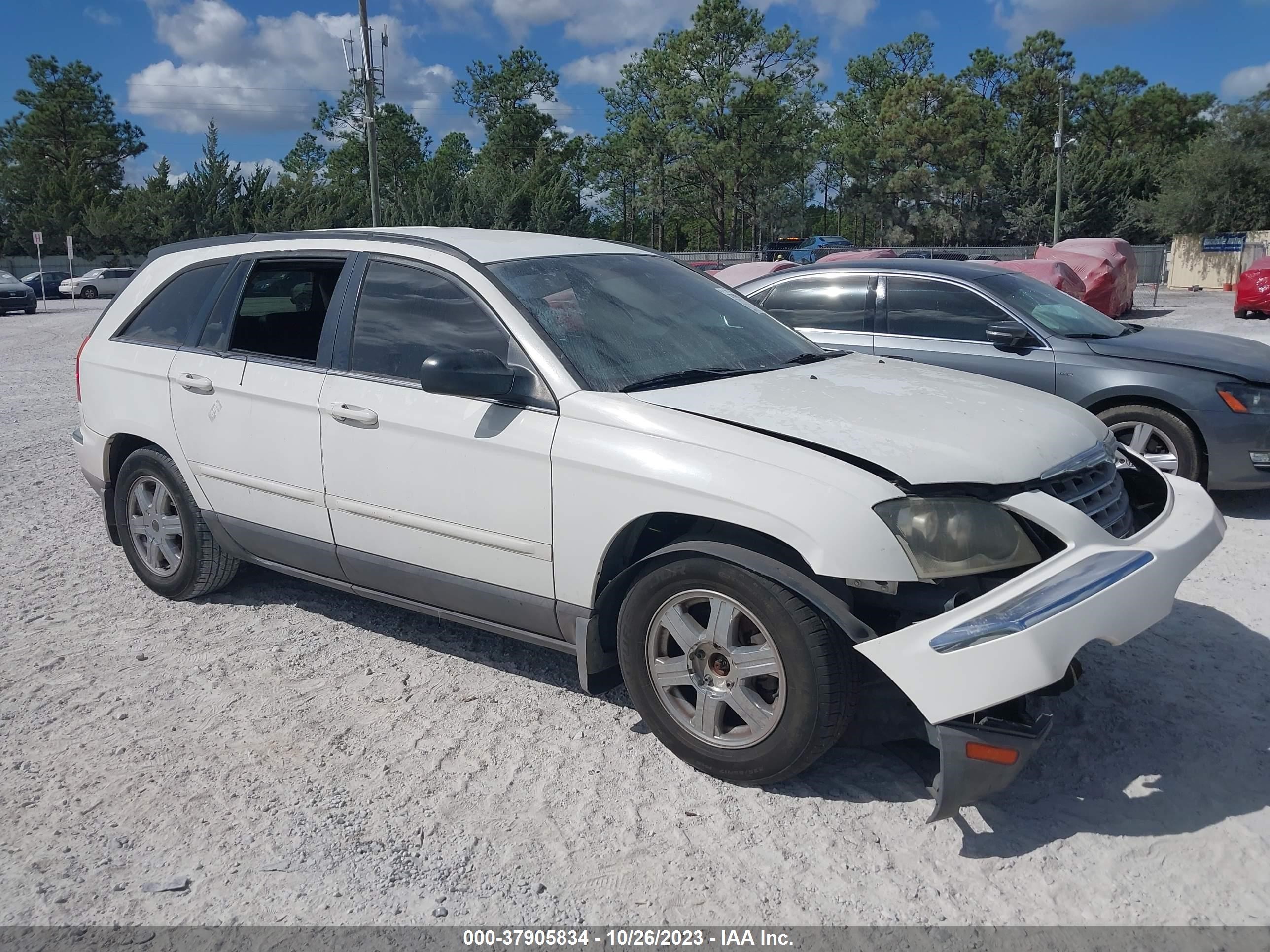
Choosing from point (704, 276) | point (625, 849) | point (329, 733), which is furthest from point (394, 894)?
point (704, 276)

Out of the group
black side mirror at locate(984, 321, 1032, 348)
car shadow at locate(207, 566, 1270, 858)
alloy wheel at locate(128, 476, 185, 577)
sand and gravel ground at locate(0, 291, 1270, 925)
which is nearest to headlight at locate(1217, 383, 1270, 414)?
black side mirror at locate(984, 321, 1032, 348)

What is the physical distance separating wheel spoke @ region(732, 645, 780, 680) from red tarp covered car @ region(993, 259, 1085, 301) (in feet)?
45.1

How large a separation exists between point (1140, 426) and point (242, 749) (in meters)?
5.55

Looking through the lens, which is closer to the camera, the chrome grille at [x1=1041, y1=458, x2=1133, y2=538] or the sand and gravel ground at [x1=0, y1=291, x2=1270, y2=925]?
the sand and gravel ground at [x1=0, y1=291, x2=1270, y2=925]

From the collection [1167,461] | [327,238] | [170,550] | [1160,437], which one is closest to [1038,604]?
[327,238]

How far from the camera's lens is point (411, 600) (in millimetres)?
4035

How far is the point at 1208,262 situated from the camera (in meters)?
39.8

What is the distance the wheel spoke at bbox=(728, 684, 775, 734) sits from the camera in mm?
3145

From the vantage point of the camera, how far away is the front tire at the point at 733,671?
9.79ft

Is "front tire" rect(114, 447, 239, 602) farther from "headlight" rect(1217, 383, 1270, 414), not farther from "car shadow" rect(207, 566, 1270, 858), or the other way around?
"headlight" rect(1217, 383, 1270, 414)

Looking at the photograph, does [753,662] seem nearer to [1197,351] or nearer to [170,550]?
[170,550]

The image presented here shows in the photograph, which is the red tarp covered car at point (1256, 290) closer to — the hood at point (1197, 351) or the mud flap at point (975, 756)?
the hood at point (1197, 351)

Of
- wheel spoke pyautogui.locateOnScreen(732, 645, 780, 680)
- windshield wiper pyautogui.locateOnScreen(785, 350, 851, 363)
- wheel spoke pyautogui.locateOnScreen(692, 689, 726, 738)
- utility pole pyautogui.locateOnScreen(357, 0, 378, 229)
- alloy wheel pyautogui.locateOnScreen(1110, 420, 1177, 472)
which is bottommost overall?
wheel spoke pyautogui.locateOnScreen(692, 689, 726, 738)

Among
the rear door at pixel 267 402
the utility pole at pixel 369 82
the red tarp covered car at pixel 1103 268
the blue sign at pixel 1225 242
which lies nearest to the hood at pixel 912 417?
the rear door at pixel 267 402
